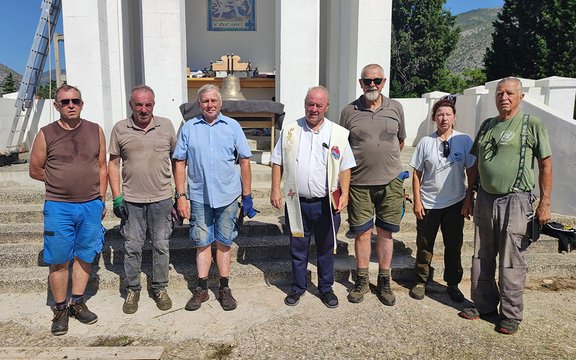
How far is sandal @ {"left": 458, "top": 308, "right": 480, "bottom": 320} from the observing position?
344 centimetres

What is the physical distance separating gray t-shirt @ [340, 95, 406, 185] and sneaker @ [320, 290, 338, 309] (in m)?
0.99

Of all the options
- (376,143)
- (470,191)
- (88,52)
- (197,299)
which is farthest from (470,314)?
(88,52)

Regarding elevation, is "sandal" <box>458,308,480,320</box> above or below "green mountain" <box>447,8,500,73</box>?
below

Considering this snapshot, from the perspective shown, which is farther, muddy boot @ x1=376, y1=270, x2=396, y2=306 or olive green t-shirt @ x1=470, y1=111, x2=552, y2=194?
muddy boot @ x1=376, y1=270, x2=396, y2=306

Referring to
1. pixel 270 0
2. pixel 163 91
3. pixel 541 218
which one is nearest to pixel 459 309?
pixel 541 218

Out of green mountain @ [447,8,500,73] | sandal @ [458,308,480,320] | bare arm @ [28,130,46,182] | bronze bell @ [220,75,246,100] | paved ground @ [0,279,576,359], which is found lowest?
paved ground @ [0,279,576,359]

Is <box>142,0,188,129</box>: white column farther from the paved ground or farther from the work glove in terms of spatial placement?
the paved ground

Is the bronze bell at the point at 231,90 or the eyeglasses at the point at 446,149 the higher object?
the bronze bell at the point at 231,90

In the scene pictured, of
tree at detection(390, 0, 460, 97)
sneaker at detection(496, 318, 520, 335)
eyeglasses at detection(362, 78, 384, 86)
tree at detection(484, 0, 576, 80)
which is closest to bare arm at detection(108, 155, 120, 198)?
eyeglasses at detection(362, 78, 384, 86)

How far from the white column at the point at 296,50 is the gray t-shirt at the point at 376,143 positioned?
3.80m

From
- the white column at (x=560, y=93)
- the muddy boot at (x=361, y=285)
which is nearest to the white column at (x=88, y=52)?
the muddy boot at (x=361, y=285)

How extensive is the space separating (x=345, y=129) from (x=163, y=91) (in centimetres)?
451

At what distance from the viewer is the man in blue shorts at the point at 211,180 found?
3.46 m

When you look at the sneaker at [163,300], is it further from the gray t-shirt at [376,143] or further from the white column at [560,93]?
the white column at [560,93]
